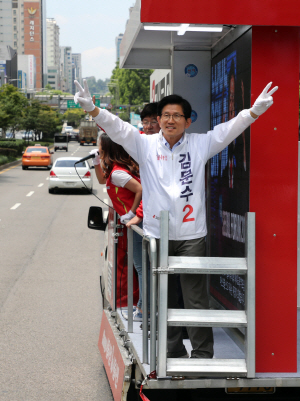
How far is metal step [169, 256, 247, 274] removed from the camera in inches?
118

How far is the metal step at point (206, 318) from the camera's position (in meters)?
2.99

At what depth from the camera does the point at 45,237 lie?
12.3 meters

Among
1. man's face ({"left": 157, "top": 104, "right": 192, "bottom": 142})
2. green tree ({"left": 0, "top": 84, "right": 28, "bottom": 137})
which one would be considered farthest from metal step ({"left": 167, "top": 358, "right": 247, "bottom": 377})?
green tree ({"left": 0, "top": 84, "right": 28, "bottom": 137})

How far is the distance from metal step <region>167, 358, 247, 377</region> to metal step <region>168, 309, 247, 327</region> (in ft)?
0.71

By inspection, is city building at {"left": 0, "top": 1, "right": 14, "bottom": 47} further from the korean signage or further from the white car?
the white car

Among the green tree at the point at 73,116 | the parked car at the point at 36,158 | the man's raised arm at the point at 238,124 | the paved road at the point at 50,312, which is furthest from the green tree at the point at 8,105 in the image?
the green tree at the point at 73,116

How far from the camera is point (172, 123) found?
3551mm

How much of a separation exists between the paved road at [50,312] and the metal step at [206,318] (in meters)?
1.66

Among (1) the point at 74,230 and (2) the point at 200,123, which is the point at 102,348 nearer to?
(2) the point at 200,123

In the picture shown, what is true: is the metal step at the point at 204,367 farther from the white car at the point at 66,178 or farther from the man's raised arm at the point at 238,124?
the white car at the point at 66,178

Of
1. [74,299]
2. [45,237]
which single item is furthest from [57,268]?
[45,237]

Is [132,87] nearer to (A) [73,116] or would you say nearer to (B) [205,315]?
(A) [73,116]

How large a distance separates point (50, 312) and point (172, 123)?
12.7 ft

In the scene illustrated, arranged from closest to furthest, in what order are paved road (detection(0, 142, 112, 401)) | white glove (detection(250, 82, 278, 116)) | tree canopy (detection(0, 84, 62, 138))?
white glove (detection(250, 82, 278, 116)), paved road (detection(0, 142, 112, 401)), tree canopy (detection(0, 84, 62, 138))
